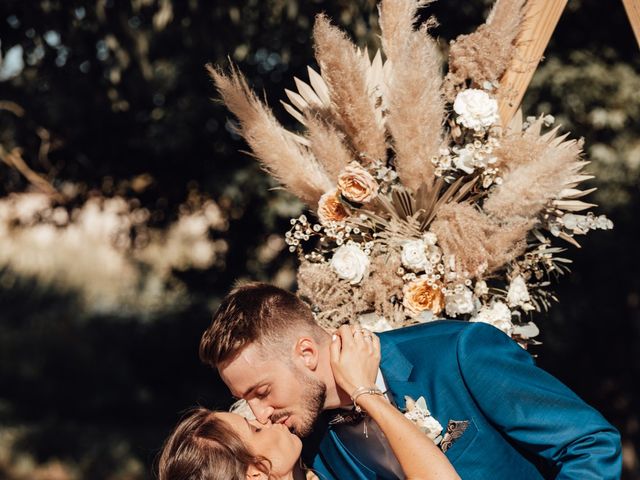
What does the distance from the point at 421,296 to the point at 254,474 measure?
2.64 feet

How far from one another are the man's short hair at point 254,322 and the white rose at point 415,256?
0.37 metres

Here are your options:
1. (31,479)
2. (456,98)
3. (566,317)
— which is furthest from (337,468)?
(31,479)

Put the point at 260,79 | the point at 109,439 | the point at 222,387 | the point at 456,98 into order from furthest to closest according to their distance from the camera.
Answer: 1. the point at 109,439
2. the point at 222,387
3. the point at 260,79
4. the point at 456,98

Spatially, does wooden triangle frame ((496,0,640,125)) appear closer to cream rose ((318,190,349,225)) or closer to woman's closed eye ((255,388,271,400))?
cream rose ((318,190,349,225))

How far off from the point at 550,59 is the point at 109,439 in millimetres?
7969

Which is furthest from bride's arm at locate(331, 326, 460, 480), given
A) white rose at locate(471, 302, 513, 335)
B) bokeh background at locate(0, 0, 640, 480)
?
bokeh background at locate(0, 0, 640, 480)

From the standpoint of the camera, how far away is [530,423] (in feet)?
7.55

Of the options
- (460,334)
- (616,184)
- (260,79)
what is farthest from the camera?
(616,184)

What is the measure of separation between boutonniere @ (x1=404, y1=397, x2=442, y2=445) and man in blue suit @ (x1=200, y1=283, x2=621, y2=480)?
0.04 meters

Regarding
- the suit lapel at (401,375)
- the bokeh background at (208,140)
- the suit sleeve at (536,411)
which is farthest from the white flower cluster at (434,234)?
the bokeh background at (208,140)

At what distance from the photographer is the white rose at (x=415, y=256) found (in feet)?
9.21

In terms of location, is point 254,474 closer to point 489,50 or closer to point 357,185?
point 357,185

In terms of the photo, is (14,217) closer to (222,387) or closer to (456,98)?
(222,387)

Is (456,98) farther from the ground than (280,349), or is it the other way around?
(456,98)
